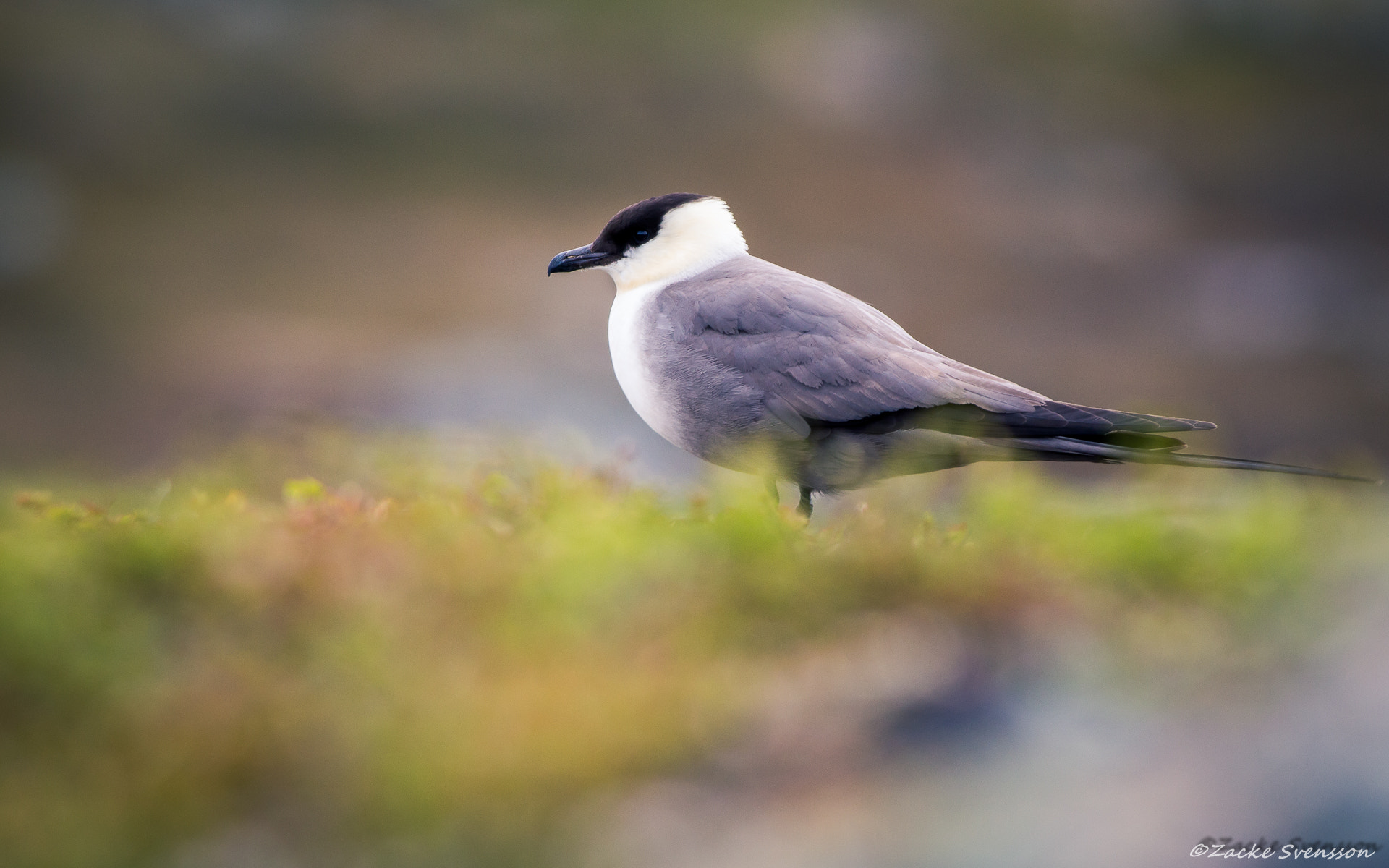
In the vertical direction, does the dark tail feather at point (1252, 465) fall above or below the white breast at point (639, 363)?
below

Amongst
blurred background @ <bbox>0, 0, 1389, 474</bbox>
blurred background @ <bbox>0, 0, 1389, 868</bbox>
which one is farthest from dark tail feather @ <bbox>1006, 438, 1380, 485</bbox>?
blurred background @ <bbox>0, 0, 1389, 474</bbox>

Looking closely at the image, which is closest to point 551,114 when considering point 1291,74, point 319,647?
point 1291,74

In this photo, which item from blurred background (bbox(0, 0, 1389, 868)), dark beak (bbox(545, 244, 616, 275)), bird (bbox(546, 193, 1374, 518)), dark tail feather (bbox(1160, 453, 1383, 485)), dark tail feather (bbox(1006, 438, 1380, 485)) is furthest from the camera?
blurred background (bbox(0, 0, 1389, 868))

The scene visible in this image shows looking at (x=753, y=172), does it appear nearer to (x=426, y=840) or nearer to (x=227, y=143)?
(x=227, y=143)

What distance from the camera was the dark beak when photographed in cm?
526

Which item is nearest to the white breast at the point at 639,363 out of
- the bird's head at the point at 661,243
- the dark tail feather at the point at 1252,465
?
the bird's head at the point at 661,243

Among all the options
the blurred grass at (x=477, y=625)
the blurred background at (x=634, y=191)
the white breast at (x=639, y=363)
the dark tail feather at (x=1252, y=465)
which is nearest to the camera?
the blurred grass at (x=477, y=625)

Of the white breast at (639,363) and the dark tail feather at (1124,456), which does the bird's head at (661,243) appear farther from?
the dark tail feather at (1124,456)

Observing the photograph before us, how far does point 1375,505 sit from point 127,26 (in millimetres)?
22807

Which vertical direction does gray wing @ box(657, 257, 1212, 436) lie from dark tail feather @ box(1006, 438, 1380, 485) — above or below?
above

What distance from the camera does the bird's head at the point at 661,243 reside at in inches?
203

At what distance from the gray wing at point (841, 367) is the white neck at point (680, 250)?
1.32 ft

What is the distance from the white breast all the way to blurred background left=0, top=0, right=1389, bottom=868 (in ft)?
15.6

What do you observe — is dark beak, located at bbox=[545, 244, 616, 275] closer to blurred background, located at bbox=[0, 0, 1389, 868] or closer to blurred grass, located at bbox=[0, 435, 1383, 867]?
blurred grass, located at bbox=[0, 435, 1383, 867]
